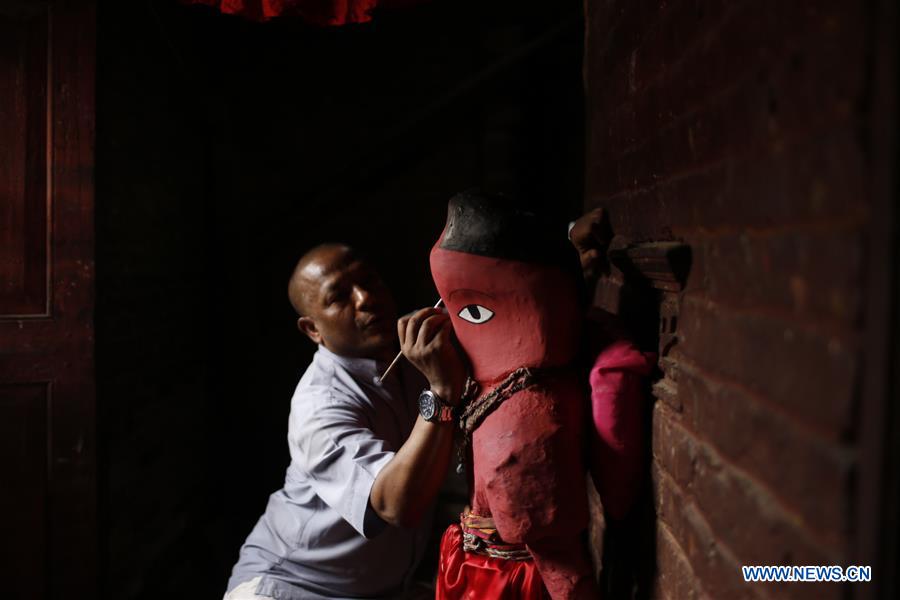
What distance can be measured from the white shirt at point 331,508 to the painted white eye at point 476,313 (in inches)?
23.7

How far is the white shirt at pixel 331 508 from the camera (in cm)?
185

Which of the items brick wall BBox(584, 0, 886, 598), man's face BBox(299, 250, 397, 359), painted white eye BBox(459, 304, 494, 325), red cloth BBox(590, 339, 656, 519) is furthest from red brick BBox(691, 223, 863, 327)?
man's face BBox(299, 250, 397, 359)

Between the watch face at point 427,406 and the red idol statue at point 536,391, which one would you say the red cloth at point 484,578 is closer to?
the red idol statue at point 536,391

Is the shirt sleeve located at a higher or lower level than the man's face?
lower

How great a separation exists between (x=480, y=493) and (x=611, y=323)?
0.45 m

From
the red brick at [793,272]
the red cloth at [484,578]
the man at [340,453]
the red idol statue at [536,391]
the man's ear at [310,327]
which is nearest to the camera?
the red brick at [793,272]

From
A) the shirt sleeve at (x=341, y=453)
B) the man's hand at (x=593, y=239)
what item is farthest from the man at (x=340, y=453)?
the man's hand at (x=593, y=239)

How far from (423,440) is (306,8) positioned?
1.51 metres

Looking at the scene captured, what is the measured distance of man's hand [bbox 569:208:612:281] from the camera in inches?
64.8

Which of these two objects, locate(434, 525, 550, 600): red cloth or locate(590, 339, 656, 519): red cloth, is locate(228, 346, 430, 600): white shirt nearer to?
locate(434, 525, 550, 600): red cloth

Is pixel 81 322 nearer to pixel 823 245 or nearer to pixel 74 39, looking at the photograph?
pixel 74 39

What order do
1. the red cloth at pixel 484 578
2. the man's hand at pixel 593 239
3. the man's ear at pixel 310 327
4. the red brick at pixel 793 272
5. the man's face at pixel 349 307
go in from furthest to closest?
the man's ear at pixel 310 327, the man's face at pixel 349 307, the man's hand at pixel 593 239, the red cloth at pixel 484 578, the red brick at pixel 793 272

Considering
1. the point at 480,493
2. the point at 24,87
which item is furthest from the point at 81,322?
the point at 480,493

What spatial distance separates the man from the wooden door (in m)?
0.91
